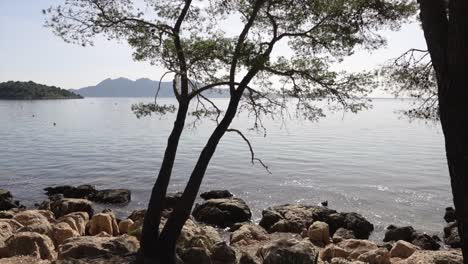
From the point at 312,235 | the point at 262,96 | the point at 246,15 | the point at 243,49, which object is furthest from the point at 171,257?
the point at 312,235

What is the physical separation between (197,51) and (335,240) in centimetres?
1224

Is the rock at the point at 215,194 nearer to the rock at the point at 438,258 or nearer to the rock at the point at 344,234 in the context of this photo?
the rock at the point at 344,234

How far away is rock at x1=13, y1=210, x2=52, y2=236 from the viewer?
51.6 feet

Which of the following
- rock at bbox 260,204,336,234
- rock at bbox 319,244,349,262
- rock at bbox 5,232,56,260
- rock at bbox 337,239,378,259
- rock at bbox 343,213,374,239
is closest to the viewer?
rock at bbox 5,232,56,260

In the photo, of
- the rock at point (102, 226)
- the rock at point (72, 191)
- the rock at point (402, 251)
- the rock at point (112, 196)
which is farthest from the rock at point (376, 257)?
the rock at point (72, 191)

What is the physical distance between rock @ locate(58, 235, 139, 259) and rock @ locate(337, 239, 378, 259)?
7.72 meters

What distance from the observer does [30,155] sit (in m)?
46.6

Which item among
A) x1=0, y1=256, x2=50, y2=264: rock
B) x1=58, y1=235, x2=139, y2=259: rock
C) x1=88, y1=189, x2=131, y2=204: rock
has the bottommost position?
x1=88, y1=189, x2=131, y2=204: rock

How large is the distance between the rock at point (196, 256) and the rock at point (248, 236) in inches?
214

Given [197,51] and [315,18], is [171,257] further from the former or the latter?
[315,18]

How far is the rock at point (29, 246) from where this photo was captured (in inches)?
518

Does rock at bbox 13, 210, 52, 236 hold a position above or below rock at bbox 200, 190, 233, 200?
Result: above

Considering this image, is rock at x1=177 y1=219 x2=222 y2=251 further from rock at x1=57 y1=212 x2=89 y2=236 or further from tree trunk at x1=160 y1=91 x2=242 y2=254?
rock at x1=57 y1=212 x2=89 y2=236

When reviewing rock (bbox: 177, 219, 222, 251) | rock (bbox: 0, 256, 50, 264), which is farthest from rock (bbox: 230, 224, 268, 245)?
rock (bbox: 0, 256, 50, 264)
